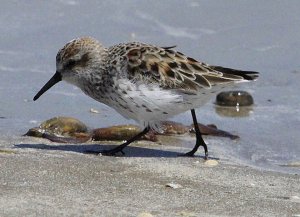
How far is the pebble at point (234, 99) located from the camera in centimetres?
1007

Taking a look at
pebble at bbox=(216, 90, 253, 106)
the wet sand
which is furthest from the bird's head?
pebble at bbox=(216, 90, 253, 106)

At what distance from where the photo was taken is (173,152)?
26.2 feet

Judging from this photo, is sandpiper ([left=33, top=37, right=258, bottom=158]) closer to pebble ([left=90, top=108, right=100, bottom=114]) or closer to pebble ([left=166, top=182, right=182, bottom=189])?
pebble ([left=166, top=182, right=182, bottom=189])

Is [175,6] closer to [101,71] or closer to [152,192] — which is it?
[101,71]

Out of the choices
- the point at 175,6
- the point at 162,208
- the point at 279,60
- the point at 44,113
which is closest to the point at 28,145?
the point at 44,113

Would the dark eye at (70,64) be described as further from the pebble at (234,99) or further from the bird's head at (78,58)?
the pebble at (234,99)

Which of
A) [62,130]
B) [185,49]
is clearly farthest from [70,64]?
[185,49]

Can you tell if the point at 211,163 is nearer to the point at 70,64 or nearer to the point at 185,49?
the point at 70,64

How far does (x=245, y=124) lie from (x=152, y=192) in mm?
3336

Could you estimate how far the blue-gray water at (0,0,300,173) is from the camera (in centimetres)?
900

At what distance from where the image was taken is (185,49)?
38.0 feet

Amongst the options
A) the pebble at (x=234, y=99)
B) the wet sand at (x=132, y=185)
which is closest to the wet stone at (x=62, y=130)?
the wet sand at (x=132, y=185)

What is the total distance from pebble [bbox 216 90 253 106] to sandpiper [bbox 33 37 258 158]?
2.09m

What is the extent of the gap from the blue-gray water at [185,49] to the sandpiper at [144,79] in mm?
790
